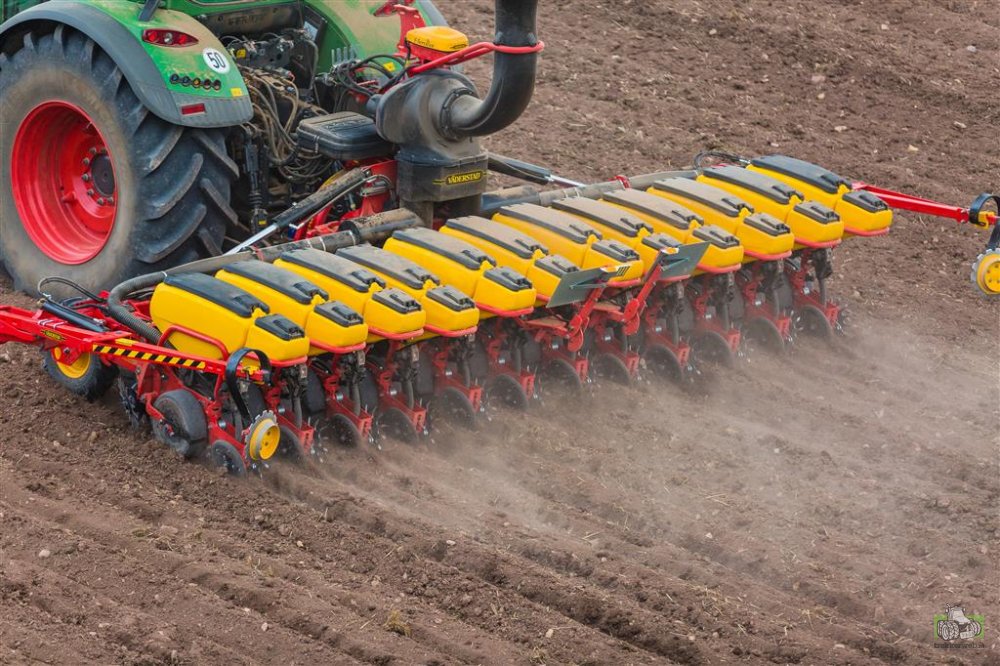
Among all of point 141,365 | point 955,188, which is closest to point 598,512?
point 141,365

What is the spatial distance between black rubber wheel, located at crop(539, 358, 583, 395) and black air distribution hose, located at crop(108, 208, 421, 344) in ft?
3.12

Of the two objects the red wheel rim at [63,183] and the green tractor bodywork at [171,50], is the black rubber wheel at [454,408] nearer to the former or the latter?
the green tractor bodywork at [171,50]

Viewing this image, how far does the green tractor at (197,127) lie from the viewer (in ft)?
23.2

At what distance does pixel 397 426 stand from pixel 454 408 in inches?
12.5

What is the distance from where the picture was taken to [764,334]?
8.16 metres

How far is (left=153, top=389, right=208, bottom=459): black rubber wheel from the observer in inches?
244

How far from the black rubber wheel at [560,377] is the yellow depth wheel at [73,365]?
6.83 feet

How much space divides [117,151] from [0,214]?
3.43ft

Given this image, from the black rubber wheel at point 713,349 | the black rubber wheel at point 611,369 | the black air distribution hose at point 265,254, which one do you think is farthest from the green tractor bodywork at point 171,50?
the black rubber wheel at point 713,349

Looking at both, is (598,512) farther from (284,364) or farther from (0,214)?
(0,214)

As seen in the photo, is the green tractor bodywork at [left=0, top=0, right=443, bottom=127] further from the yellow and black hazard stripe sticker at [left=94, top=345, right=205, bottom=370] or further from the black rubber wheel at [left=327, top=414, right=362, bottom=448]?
the black rubber wheel at [left=327, top=414, right=362, bottom=448]

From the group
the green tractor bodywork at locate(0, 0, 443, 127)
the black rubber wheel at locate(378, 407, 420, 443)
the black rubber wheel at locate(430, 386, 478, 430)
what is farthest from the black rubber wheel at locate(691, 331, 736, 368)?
the green tractor bodywork at locate(0, 0, 443, 127)

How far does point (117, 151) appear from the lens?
7.16 metres

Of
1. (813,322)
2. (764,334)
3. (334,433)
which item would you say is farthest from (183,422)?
→ (813,322)
